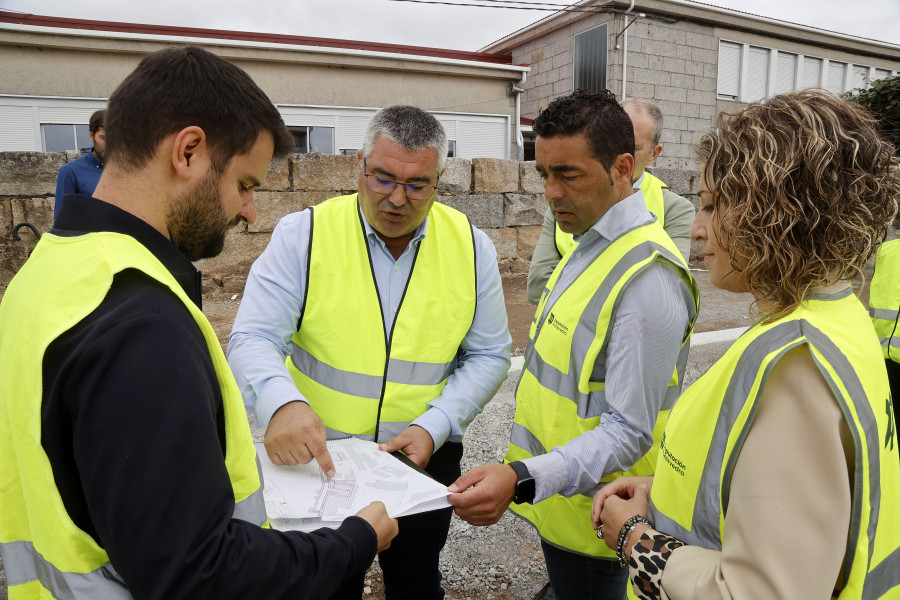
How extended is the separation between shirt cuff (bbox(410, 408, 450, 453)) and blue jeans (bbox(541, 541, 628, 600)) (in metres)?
0.50

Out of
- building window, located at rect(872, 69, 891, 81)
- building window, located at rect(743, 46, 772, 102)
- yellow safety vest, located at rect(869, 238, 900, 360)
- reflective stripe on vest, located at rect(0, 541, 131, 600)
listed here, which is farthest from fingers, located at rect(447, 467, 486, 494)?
building window, located at rect(872, 69, 891, 81)

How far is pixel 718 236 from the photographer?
1.18m

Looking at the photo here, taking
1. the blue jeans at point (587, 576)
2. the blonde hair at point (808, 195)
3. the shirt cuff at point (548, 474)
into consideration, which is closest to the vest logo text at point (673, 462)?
the blonde hair at point (808, 195)

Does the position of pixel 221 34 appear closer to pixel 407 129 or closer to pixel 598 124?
pixel 407 129

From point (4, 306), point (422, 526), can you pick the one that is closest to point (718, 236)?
point (4, 306)

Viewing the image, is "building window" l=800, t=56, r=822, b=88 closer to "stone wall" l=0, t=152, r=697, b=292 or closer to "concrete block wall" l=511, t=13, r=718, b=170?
"concrete block wall" l=511, t=13, r=718, b=170

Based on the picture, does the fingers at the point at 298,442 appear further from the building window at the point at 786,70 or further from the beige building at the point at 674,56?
the building window at the point at 786,70

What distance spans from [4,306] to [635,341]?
1.42 m

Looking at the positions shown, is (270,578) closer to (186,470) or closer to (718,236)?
(186,470)

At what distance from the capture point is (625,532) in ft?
4.26

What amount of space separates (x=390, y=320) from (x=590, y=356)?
0.70 m

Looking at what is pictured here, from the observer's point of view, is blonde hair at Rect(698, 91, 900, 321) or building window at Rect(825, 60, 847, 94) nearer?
blonde hair at Rect(698, 91, 900, 321)

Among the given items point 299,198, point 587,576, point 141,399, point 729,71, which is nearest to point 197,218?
point 141,399

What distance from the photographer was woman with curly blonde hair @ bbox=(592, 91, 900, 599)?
0.91 m
